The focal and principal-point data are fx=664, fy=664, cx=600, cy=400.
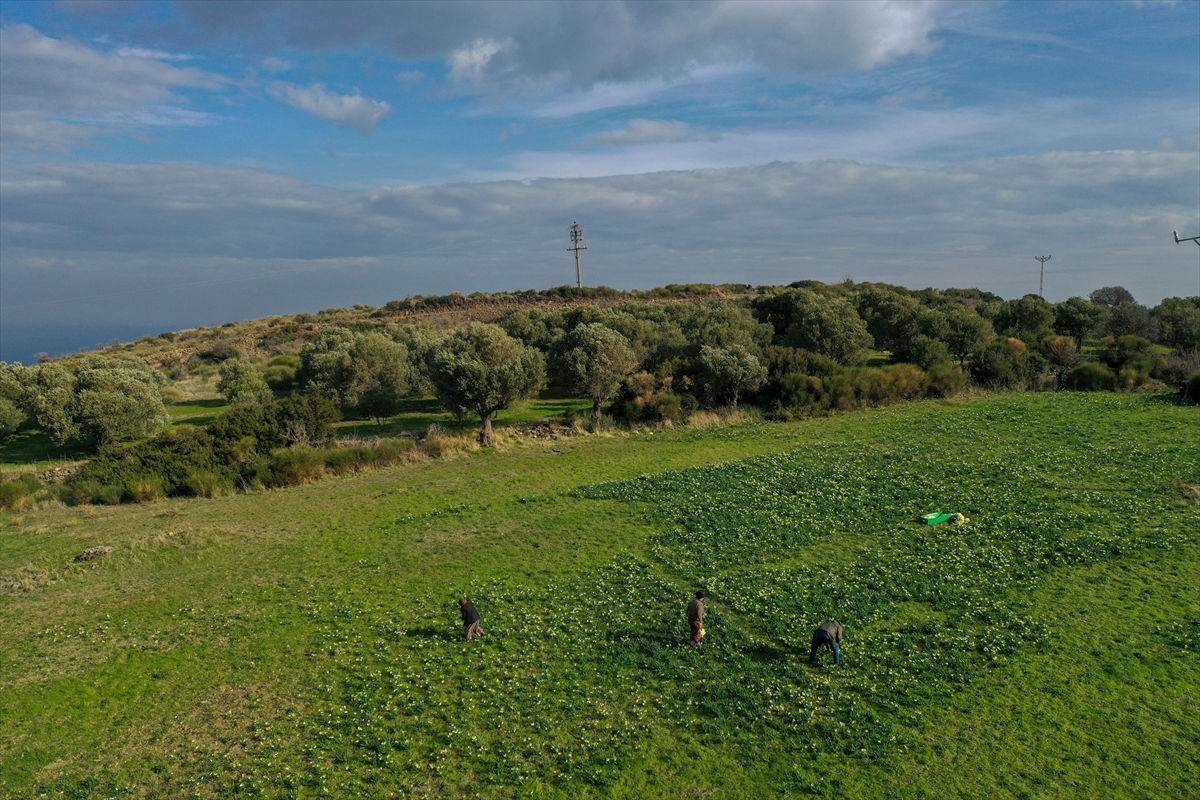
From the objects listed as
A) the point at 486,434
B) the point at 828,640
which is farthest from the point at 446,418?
the point at 828,640

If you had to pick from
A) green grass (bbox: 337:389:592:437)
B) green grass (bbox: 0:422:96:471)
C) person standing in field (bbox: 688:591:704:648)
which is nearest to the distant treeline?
green grass (bbox: 337:389:592:437)

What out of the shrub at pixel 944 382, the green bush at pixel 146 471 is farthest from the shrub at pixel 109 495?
the shrub at pixel 944 382

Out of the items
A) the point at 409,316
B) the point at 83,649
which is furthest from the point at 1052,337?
the point at 409,316

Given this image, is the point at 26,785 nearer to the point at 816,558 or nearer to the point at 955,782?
the point at 955,782

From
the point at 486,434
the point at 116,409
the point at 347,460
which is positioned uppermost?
the point at 116,409

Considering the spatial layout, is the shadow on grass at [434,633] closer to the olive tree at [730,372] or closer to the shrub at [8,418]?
the olive tree at [730,372]

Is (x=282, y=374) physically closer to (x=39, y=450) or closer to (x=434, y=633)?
(x=39, y=450)
